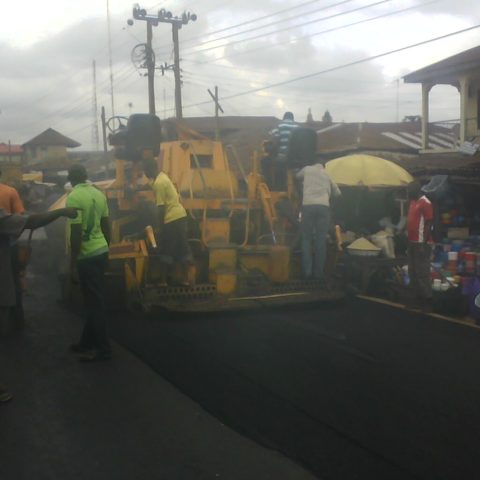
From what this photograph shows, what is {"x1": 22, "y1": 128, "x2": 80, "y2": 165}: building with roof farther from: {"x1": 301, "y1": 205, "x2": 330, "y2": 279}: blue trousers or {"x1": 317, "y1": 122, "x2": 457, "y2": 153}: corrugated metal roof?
{"x1": 301, "y1": 205, "x2": 330, "y2": 279}: blue trousers

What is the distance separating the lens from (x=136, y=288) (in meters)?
9.16

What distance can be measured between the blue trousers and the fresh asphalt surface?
1232 mm

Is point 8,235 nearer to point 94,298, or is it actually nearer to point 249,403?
point 94,298

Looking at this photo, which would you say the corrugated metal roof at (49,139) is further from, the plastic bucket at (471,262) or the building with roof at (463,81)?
the plastic bucket at (471,262)

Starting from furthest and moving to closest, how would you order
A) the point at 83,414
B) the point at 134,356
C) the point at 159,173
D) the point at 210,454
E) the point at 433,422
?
the point at 159,173
the point at 134,356
the point at 83,414
the point at 433,422
the point at 210,454

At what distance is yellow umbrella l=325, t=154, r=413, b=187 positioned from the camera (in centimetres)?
1444

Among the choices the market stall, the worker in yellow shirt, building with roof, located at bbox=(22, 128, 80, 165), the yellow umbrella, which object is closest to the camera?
the worker in yellow shirt

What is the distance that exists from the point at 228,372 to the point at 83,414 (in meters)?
1.47

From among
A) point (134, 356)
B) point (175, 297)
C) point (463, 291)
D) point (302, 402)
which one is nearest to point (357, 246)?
point (463, 291)

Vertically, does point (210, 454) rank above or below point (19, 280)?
below

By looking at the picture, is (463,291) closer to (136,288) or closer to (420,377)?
(420,377)

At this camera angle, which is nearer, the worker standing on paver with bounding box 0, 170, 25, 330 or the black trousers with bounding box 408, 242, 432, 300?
the worker standing on paver with bounding box 0, 170, 25, 330

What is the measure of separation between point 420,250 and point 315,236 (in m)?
1.41

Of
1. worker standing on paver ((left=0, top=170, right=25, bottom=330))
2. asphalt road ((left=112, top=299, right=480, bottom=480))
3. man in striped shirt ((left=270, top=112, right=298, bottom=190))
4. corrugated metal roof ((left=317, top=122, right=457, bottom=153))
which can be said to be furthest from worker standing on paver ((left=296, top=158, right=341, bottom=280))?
corrugated metal roof ((left=317, top=122, right=457, bottom=153))
